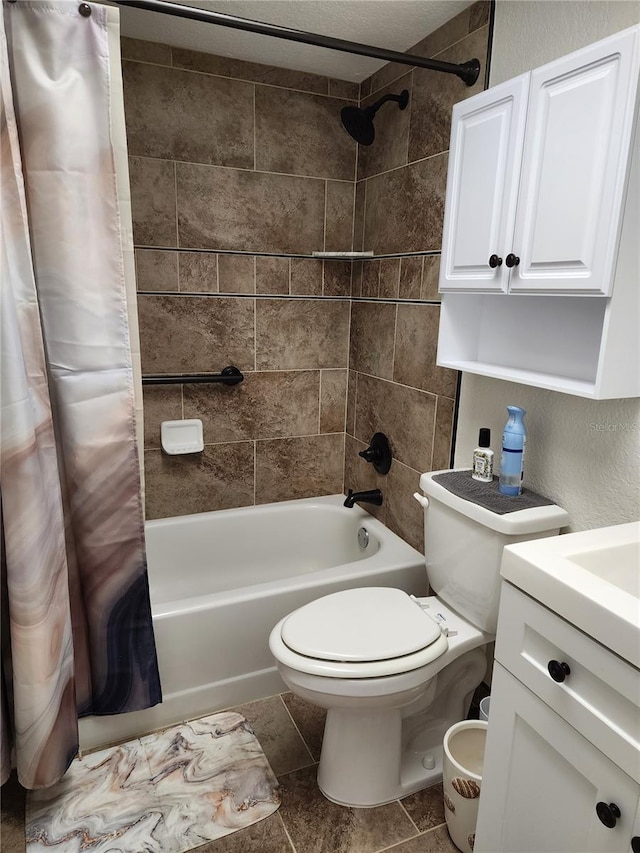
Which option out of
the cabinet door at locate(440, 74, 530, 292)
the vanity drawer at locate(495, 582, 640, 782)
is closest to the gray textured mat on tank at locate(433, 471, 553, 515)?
the vanity drawer at locate(495, 582, 640, 782)

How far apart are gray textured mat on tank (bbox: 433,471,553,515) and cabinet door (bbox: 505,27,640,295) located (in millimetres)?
545

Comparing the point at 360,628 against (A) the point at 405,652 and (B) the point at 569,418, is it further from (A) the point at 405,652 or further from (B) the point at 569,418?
(B) the point at 569,418

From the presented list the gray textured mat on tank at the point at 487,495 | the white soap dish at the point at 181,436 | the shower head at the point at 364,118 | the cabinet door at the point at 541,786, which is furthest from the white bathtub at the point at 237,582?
the shower head at the point at 364,118

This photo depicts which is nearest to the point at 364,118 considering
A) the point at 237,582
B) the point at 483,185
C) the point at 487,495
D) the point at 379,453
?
the point at 483,185

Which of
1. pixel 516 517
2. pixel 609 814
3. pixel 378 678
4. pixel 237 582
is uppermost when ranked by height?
pixel 516 517

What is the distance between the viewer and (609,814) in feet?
2.81

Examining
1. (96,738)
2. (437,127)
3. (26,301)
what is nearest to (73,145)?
(26,301)

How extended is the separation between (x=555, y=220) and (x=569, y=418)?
50cm

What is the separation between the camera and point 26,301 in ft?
4.29

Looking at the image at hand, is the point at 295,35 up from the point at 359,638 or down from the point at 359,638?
up

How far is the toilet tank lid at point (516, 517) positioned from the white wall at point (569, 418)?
0.19ft

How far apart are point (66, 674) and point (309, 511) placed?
1264 mm

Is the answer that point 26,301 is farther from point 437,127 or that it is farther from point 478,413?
point 437,127

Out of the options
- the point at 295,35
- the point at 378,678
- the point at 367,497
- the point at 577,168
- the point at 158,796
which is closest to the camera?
the point at 577,168
